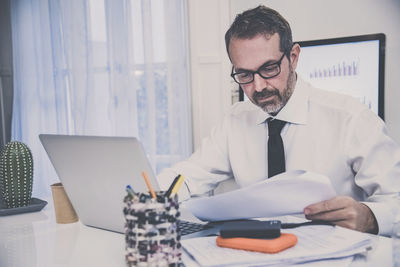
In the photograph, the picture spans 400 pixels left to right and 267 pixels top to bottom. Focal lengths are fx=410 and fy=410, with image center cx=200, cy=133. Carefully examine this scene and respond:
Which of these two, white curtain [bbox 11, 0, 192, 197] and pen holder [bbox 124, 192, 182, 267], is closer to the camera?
pen holder [bbox 124, 192, 182, 267]

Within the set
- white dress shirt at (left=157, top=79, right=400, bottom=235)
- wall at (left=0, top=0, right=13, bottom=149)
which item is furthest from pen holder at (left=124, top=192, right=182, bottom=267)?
wall at (left=0, top=0, right=13, bottom=149)

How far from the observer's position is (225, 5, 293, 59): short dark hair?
4.32 feet

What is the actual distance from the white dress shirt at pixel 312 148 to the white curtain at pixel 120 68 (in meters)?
1.30

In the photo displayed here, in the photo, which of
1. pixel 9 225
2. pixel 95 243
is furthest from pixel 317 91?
pixel 9 225

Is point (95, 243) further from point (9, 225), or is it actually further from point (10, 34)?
point (10, 34)

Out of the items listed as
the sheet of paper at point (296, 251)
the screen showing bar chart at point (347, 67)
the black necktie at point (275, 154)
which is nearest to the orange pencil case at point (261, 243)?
the sheet of paper at point (296, 251)

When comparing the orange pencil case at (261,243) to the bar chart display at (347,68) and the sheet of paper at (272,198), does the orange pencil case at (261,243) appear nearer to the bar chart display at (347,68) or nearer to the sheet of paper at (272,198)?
the sheet of paper at (272,198)

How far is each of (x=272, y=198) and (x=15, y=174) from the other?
0.79 meters

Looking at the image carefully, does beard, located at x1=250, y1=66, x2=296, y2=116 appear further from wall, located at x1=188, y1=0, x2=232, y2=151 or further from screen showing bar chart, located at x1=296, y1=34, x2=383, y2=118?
wall, located at x1=188, y1=0, x2=232, y2=151

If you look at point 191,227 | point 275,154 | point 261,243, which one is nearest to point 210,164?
point 275,154

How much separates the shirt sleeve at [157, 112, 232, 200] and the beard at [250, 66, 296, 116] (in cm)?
27

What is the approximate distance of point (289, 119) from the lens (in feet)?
4.75

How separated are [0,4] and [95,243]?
2.73 metres

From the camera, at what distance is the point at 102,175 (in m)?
0.93
